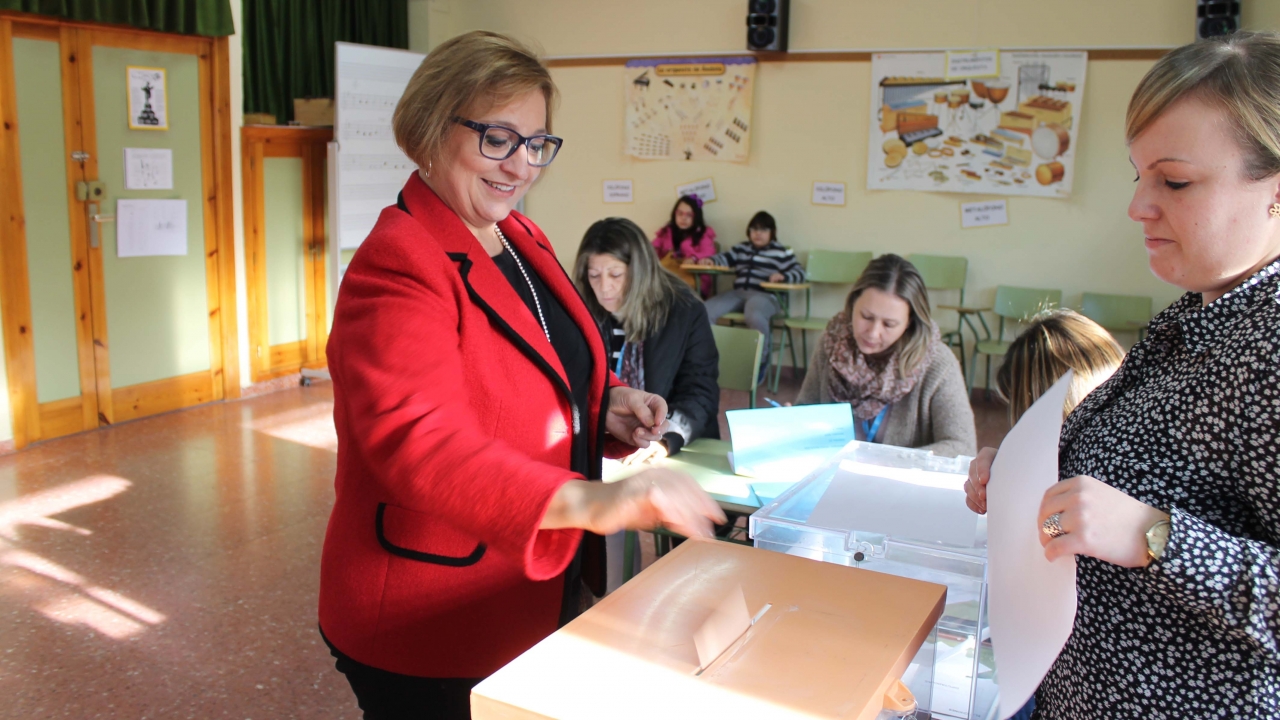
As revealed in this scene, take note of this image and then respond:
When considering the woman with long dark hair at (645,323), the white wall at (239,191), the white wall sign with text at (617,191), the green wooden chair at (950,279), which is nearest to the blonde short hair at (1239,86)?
the woman with long dark hair at (645,323)

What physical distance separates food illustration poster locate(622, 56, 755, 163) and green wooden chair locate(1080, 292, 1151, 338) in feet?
8.38

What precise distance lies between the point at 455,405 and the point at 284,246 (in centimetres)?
568

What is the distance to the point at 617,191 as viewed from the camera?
7.55m

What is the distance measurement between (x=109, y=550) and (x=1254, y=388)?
378cm

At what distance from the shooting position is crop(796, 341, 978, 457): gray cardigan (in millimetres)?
2824

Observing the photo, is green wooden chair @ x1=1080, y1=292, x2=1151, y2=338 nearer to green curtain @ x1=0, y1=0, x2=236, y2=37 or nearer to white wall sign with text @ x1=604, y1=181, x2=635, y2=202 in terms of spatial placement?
white wall sign with text @ x1=604, y1=181, x2=635, y2=202

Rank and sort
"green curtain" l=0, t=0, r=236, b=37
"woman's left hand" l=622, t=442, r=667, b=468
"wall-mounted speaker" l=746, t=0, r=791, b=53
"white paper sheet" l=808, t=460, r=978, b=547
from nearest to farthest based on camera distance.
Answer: "white paper sheet" l=808, t=460, r=978, b=547, "woman's left hand" l=622, t=442, r=667, b=468, "green curtain" l=0, t=0, r=236, b=37, "wall-mounted speaker" l=746, t=0, r=791, b=53

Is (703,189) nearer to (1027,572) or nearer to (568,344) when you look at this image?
(568,344)

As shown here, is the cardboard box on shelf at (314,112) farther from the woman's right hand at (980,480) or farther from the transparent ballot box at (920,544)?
the woman's right hand at (980,480)

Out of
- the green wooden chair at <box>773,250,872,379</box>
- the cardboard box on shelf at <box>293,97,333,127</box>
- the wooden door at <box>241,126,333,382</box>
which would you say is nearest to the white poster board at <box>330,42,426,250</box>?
the cardboard box on shelf at <box>293,97,333,127</box>

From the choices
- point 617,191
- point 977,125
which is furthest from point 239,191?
point 977,125

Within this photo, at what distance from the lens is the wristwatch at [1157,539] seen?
0.87 meters

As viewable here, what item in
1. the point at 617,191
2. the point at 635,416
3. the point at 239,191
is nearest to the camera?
the point at 635,416

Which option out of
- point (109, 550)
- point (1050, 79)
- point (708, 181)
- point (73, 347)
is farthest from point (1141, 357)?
point (708, 181)
